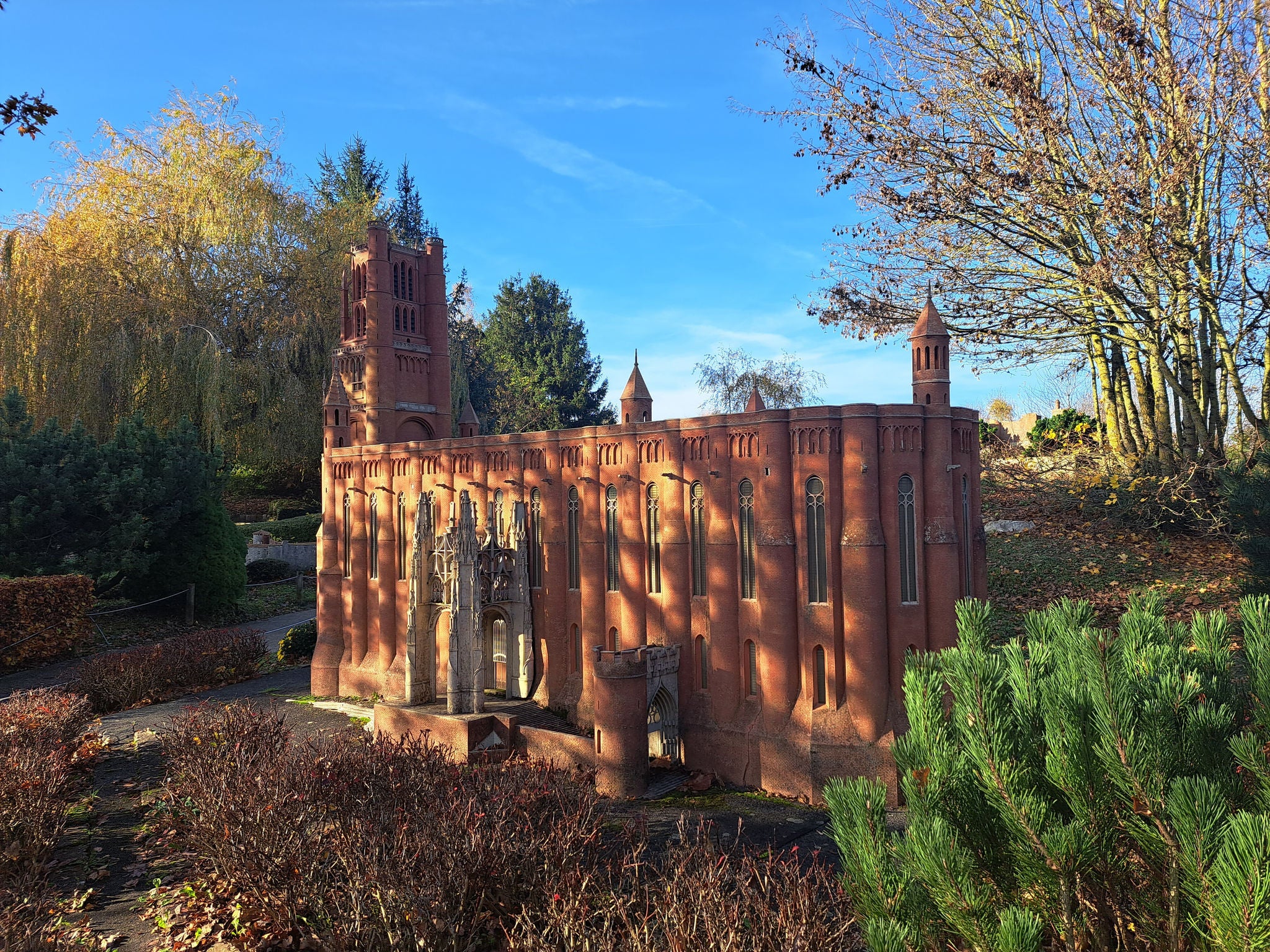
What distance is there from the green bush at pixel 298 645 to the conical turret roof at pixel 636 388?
17.4m

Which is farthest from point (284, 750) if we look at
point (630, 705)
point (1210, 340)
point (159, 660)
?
point (1210, 340)

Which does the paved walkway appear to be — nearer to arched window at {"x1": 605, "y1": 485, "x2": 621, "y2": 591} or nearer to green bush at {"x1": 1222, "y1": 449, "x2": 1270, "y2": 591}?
arched window at {"x1": 605, "y1": 485, "x2": 621, "y2": 591}

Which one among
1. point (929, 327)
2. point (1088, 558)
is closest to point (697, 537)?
point (929, 327)

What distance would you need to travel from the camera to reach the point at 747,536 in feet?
69.6

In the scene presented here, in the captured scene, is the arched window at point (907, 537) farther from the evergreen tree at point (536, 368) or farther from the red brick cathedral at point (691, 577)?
the evergreen tree at point (536, 368)

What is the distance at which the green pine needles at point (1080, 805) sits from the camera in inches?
177

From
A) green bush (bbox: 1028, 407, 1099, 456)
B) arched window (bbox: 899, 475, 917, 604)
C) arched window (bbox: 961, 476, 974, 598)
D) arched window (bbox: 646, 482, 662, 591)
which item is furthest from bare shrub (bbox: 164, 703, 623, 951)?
green bush (bbox: 1028, 407, 1099, 456)

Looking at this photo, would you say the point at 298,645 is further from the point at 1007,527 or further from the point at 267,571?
the point at 1007,527

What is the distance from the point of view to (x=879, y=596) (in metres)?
19.6

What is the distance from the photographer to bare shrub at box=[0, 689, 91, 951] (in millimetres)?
9938

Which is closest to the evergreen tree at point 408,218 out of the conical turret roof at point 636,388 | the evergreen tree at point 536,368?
the evergreen tree at point 536,368

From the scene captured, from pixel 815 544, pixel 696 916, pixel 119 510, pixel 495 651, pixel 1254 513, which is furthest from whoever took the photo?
pixel 119 510

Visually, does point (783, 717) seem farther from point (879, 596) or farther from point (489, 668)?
point (489, 668)

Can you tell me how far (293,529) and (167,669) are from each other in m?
17.9
